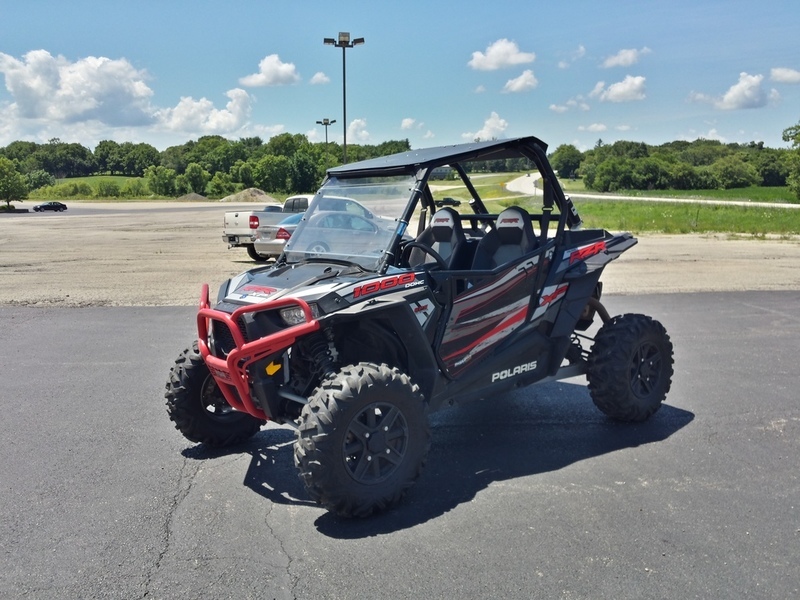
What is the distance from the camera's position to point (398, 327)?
187 inches

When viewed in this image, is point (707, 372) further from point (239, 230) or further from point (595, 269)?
point (239, 230)

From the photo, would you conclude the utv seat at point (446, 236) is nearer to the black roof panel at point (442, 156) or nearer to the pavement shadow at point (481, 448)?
the black roof panel at point (442, 156)

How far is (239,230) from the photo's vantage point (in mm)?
19375

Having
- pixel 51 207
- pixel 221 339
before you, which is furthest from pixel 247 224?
pixel 51 207

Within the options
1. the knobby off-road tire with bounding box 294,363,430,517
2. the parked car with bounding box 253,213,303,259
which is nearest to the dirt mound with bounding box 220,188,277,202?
the parked car with bounding box 253,213,303,259

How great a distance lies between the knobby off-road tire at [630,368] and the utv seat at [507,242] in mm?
1044

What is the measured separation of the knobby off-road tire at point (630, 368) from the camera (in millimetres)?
5805

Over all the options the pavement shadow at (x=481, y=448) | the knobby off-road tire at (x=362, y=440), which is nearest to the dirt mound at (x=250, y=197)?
the pavement shadow at (x=481, y=448)

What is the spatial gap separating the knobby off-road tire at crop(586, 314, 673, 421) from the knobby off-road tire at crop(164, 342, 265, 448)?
2819mm

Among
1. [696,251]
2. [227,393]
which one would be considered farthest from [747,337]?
[696,251]

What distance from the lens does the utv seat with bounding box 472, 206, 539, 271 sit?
566 centimetres

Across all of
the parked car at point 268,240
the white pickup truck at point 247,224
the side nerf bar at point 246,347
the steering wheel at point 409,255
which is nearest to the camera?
the side nerf bar at point 246,347

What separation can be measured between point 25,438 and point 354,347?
293cm

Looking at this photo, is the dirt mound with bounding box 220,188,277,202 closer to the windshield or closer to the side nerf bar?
the windshield
